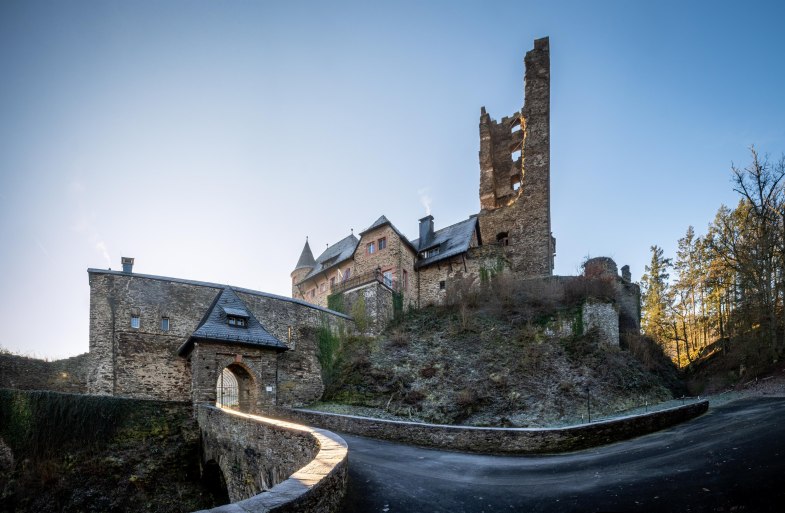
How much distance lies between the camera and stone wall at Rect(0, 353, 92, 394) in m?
18.8

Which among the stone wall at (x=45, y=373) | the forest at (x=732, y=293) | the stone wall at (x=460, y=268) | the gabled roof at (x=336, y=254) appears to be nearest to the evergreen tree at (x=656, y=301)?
the forest at (x=732, y=293)

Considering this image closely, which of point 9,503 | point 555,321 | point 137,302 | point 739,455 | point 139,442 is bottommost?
point 9,503

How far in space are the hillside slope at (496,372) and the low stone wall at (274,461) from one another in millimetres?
7214

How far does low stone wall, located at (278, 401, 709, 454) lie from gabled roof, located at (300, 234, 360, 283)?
22742mm

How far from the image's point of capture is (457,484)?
792cm

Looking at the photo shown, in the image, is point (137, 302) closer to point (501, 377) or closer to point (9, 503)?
point (9, 503)

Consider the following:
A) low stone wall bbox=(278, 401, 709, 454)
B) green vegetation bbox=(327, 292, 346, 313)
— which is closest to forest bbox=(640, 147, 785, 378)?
low stone wall bbox=(278, 401, 709, 454)

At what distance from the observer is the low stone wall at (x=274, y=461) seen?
16.1ft

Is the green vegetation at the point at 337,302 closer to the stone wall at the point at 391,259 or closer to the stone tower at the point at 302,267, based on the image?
the stone wall at the point at 391,259

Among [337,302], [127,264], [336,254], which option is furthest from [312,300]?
[127,264]

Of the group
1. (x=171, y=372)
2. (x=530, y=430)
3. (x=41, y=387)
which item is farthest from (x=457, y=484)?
(x=41, y=387)

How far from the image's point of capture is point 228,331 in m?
18.0

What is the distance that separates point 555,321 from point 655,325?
47.4 feet

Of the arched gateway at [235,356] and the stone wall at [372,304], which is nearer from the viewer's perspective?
the arched gateway at [235,356]
